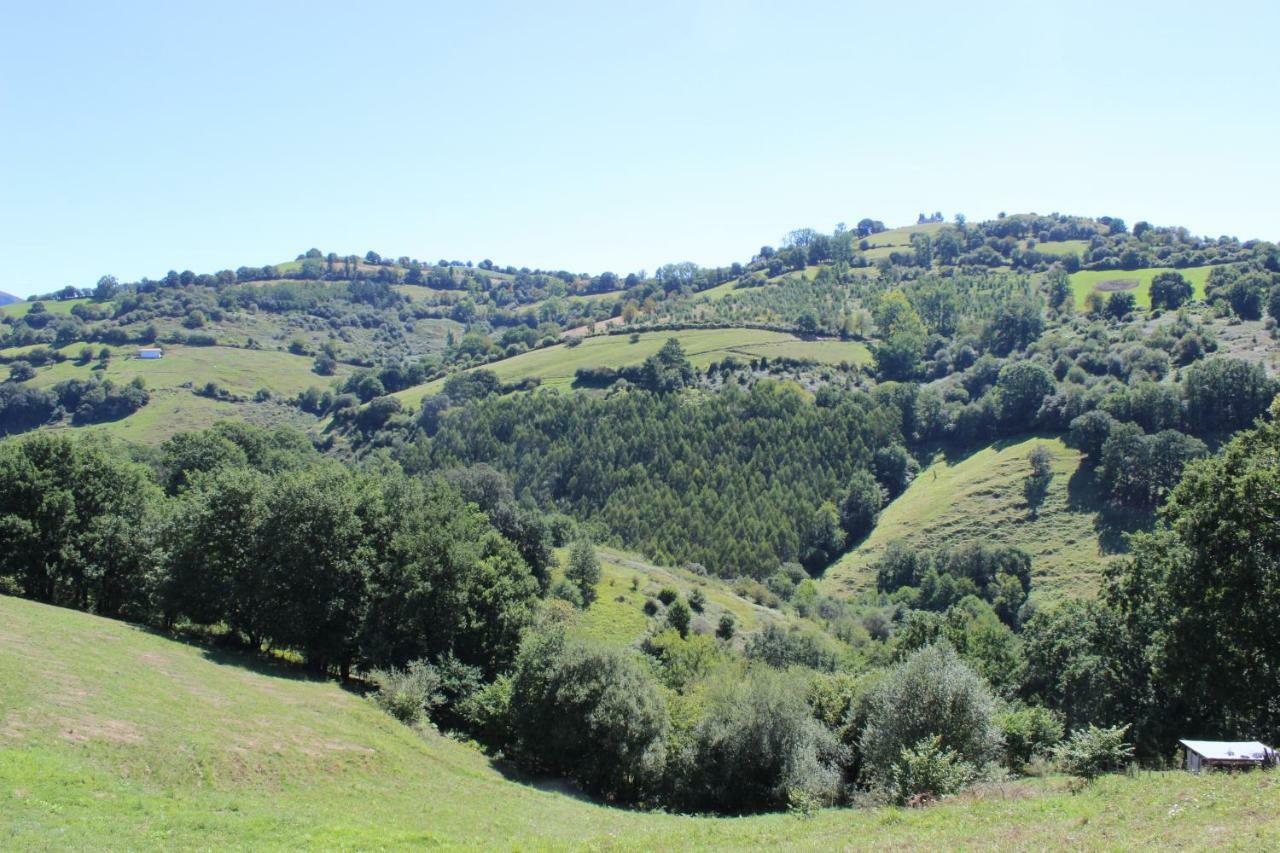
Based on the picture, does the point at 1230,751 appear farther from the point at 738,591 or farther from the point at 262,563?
the point at 738,591

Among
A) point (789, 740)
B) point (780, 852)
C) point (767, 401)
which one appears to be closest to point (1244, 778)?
point (780, 852)

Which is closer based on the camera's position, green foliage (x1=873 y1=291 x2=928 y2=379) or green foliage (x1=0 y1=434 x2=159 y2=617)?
green foliage (x1=0 y1=434 x2=159 y2=617)

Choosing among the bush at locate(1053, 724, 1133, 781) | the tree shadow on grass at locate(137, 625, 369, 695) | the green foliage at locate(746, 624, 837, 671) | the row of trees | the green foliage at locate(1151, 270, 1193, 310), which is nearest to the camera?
the bush at locate(1053, 724, 1133, 781)

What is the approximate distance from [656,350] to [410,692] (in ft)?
467

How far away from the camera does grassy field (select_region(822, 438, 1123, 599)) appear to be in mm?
97125

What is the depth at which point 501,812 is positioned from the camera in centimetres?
2925

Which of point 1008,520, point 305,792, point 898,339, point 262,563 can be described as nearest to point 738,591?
point 1008,520

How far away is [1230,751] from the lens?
23.8 meters

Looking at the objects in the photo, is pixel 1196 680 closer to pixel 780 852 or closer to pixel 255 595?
pixel 780 852

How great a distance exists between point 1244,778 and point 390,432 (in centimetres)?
15739

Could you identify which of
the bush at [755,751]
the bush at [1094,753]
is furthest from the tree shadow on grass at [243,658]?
the bush at [1094,753]

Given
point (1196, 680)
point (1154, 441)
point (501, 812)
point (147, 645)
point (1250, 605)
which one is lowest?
point (501, 812)

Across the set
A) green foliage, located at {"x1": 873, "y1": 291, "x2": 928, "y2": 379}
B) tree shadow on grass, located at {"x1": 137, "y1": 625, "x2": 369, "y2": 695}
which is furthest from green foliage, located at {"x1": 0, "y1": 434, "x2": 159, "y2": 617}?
green foliage, located at {"x1": 873, "y1": 291, "x2": 928, "y2": 379}

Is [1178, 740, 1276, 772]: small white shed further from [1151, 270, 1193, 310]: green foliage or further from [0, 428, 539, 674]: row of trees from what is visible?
[1151, 270, 1193, 310]: green foliage
